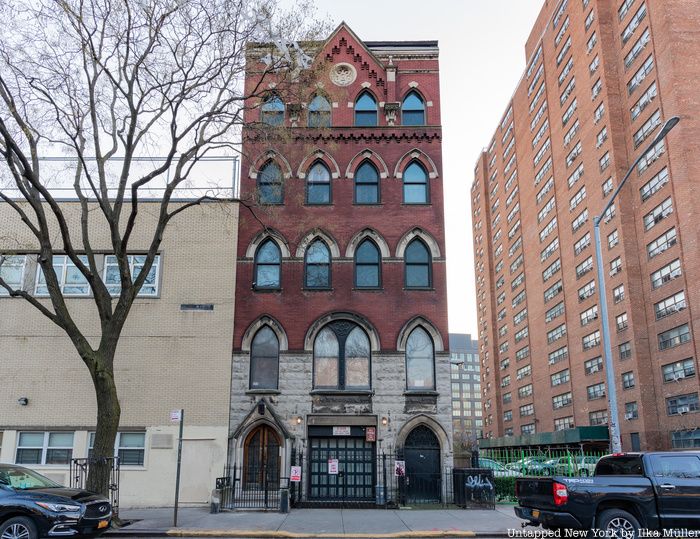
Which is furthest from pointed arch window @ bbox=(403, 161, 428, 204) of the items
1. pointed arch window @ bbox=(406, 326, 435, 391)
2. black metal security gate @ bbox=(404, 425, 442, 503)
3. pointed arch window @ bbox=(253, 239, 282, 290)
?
black metal security gate @ bbox=(404, 425, 442, 503)

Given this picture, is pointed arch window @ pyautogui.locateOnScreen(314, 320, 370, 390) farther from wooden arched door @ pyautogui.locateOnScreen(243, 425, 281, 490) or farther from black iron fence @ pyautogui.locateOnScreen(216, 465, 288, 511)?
black iron fence @ pyautogui.locateOnScreen(216, 465, 288, 511)

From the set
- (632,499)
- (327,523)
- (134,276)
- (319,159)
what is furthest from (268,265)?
(632,499)

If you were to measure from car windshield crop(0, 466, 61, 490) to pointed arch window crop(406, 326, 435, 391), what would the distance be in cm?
1263

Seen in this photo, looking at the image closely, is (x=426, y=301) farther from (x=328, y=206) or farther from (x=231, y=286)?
(x=231, y=286)

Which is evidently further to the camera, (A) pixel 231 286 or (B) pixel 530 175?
(B) pixel 530 175

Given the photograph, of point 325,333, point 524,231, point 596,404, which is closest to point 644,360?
point 596,404

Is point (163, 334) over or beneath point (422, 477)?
over

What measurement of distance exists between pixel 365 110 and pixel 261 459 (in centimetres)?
1411

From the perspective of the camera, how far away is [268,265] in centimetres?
2403

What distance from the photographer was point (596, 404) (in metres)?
62.2

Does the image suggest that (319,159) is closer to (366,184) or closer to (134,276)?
(366,184)

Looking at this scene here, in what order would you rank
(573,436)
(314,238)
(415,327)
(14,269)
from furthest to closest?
(573,436) < (314,238) < (14,269) < (415,327)

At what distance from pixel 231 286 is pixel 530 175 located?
225ft

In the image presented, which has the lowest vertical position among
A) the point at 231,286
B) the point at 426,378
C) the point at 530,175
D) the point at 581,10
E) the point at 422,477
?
the point at 422,477
